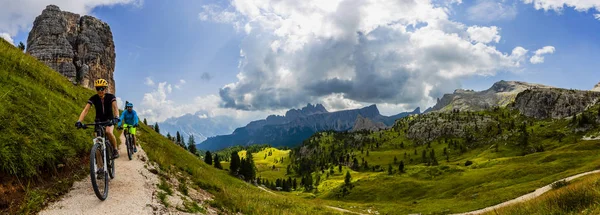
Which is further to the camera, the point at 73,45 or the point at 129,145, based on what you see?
the point at 73,45

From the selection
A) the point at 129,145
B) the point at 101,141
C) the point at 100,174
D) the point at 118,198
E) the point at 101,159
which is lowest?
the point at 118,198

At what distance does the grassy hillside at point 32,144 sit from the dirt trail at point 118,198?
1.93ft

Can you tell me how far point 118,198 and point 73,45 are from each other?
→ 6618 inches

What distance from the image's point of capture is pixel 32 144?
46.8ft

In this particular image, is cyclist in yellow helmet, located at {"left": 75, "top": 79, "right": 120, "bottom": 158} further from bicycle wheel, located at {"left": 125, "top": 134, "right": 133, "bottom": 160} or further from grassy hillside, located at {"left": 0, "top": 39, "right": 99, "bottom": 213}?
bicycle wheel, located at {"left": 125, "top": 134, "right": 133, "bottom": 160}

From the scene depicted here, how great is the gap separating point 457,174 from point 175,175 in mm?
91162

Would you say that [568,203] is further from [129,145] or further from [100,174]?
[129,145]

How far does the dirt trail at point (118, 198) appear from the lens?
1198cm

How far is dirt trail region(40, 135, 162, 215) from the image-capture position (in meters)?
12.0

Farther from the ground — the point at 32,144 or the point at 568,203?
the point at 32,144

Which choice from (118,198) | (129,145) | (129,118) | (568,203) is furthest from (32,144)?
(568,203)

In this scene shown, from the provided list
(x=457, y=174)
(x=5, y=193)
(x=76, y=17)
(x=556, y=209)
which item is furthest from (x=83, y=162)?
(x=76, y=17)

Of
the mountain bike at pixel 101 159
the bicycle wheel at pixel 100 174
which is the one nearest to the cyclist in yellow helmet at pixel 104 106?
the mountain bike at pixel 101 159

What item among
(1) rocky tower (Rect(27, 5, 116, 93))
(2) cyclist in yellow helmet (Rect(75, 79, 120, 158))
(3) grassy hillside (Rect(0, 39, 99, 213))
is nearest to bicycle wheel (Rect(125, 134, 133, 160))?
(3) grassy hillside (Rect(0, 39, 99, 213))
